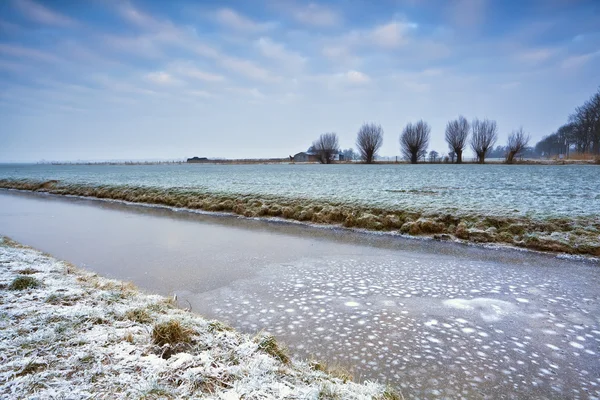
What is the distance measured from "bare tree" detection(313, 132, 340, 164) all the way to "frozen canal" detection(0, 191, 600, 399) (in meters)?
88.0

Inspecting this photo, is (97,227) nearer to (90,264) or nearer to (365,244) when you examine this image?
(90,264)

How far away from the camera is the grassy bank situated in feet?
24.5

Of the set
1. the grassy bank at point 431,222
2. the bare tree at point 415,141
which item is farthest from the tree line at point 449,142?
the grassy bank at point 431,222

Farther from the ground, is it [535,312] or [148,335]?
[148,335]

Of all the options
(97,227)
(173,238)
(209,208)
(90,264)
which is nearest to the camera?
(90,264)

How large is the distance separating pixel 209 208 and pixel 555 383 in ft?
42.7

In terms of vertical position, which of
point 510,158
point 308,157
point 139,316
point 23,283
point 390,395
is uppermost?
point 308,157

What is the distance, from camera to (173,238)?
8.73 m

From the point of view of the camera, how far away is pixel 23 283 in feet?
13.6

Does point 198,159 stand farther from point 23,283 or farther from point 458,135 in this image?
point 23,283

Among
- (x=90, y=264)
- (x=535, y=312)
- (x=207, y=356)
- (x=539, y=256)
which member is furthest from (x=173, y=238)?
(x=539, y=256)

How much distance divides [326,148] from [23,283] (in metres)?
96.8

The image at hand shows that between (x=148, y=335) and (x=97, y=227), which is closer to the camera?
(x=148, y=335)

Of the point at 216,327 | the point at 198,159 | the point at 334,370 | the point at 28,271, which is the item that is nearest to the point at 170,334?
the point at 216,327
